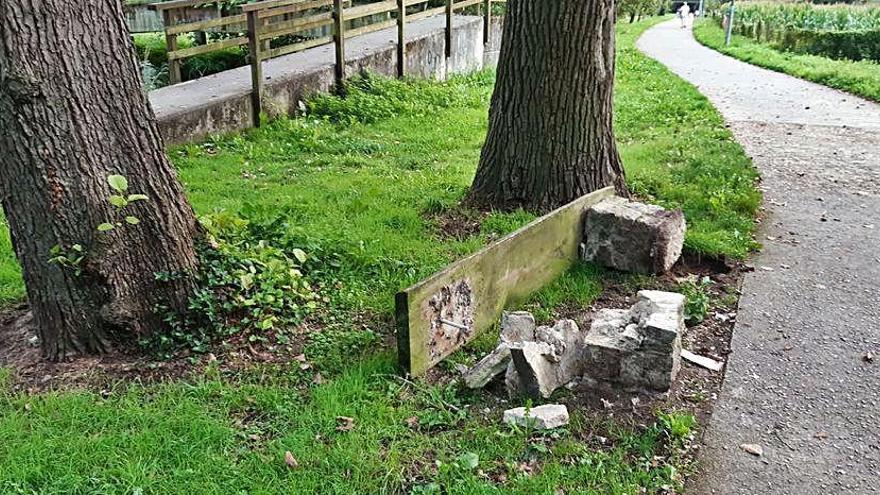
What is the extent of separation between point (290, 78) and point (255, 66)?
91 centimetres

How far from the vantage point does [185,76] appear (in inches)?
503

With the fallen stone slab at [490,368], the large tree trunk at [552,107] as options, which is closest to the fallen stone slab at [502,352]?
the fallen stone slab at [490,368]

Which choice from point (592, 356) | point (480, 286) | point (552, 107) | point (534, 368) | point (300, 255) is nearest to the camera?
point (534, 368)

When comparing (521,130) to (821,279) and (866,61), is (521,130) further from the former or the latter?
(866,61)

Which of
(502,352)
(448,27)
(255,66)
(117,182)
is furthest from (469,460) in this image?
(448,27)

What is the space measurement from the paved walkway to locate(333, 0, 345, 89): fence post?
212 inches

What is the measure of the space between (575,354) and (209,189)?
162 inches

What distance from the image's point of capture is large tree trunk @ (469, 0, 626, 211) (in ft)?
19.0

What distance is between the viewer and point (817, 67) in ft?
55.7

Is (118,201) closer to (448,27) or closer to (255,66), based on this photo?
(255,66)

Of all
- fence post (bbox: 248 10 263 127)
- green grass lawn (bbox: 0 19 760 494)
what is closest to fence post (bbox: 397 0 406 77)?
fence post (bbox: 248 10 263 127)

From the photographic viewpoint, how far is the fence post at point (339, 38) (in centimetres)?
1049

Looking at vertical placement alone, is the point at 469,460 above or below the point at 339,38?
below

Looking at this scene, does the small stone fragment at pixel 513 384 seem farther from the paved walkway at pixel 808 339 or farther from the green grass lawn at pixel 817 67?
the green grass lawn at pixel 817 67
